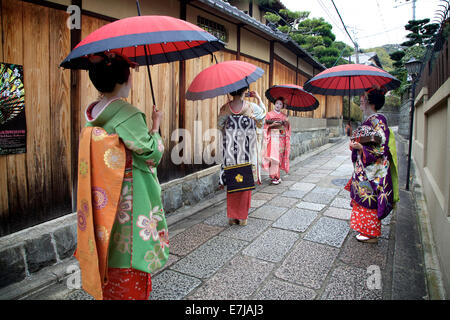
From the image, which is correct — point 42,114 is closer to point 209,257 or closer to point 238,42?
point 209,257

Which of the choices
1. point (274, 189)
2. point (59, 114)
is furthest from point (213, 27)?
point (59, 114)

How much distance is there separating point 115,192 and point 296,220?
357 centimetres

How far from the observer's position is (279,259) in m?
3.53

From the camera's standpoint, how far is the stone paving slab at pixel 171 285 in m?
2.81

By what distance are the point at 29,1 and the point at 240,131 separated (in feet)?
9.78

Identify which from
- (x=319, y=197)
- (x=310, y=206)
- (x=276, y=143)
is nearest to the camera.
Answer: (x=310, y=206)

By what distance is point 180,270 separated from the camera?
329cm

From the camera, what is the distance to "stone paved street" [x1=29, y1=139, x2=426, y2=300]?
2.87m

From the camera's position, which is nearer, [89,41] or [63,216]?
[89,41]

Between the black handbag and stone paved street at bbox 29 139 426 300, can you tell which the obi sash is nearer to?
stone paved street at bbox 29 139 426 300

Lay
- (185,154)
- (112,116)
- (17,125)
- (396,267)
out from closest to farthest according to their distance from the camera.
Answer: (112,116) → (17,125) → (396,267) → (185,154)

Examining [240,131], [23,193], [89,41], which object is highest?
[89,41]
